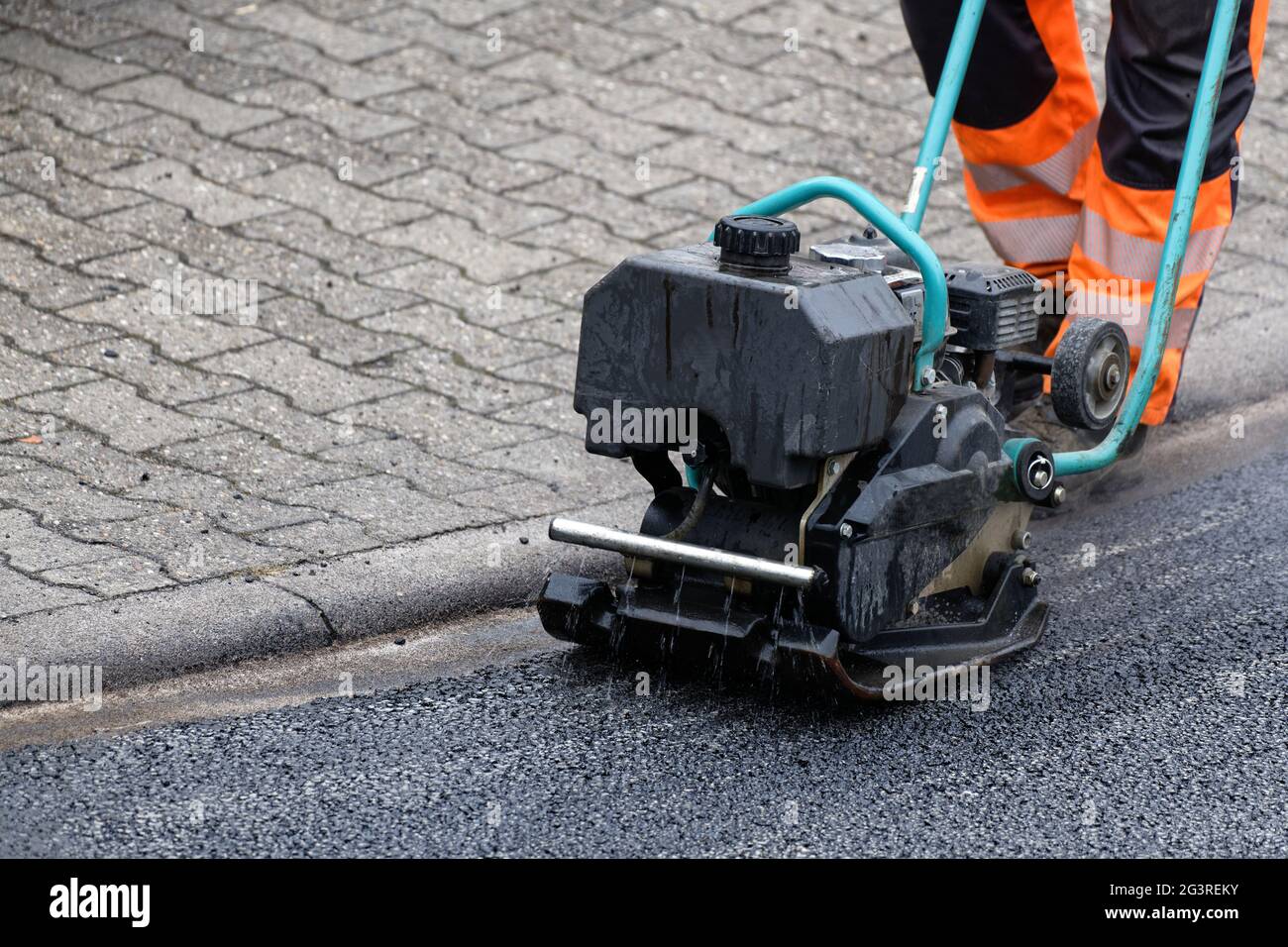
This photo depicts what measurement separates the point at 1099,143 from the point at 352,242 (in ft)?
6.20

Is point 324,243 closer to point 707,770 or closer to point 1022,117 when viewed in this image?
point 1022,117

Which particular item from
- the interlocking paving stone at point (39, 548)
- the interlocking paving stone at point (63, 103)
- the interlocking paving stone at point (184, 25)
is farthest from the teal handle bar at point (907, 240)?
the interlocking paving stone at point (184, 25)

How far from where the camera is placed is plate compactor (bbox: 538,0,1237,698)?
2598 mm

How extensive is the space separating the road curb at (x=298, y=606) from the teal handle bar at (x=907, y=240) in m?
0.81

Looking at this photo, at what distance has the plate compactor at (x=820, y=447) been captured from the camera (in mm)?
2598

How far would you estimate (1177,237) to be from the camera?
327cm

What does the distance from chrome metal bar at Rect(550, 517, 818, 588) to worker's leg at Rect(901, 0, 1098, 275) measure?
152 cm

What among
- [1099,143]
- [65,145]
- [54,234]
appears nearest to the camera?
[1099,143]

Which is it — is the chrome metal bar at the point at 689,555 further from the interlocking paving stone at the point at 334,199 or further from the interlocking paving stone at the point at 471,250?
the interlocking paving stone at the point at 334,199

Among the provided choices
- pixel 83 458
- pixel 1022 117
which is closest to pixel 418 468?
pixel 83 458

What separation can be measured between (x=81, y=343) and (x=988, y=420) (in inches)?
83.1

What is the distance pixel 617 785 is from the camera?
2.65 m

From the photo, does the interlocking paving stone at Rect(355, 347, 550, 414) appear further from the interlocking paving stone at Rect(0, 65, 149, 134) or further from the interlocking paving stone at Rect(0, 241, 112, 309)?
the interlocking paving stone at Rect(0, 65, 149, 134)
